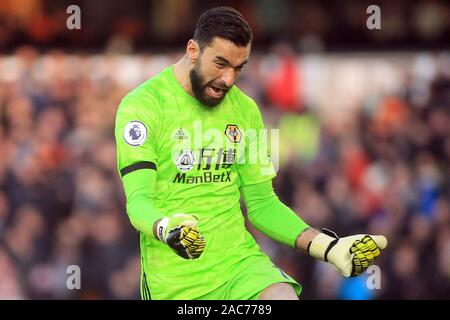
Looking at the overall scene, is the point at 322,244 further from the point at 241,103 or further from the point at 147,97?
the point at 147,97

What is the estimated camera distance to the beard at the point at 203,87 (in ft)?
22.9

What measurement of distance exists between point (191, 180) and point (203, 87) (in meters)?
0.58

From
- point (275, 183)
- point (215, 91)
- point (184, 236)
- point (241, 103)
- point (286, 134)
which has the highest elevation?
point (215, 91)

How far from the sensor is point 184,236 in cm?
618

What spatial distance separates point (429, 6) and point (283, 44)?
288 cm

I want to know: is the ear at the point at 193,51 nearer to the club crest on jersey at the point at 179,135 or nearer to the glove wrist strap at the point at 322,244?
the club crest on jersey at the point at 179,135

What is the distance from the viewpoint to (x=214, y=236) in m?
7.09

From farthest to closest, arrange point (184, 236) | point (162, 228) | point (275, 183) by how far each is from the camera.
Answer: point (275, 183)
point (162, 228)
point (184, 236)

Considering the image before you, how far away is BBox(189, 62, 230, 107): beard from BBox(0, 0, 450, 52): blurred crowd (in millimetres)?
9518

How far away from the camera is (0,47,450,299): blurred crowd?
13898 mm

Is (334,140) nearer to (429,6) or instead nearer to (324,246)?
(429,6)

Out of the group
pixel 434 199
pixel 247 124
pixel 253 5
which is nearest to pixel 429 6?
pixel 253 5

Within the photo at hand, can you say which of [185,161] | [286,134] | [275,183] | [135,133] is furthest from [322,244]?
[286,134]

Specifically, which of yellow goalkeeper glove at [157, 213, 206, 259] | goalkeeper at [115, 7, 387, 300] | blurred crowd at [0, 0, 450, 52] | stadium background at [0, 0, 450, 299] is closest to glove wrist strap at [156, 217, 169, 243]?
yellow goalkeeper glove at [157, 213, 206, 259]
